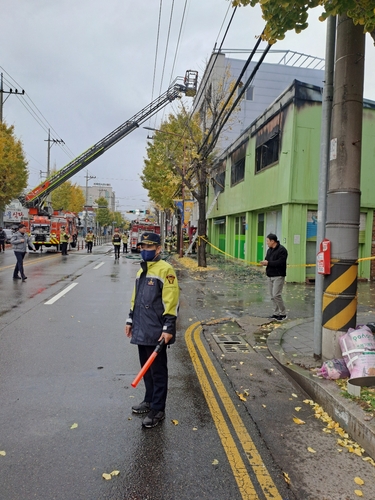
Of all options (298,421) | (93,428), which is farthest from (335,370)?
(93,428)

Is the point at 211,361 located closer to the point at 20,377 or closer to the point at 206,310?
the point at 20,377

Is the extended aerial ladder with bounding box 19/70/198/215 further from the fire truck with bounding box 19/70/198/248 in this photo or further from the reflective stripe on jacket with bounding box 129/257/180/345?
the reflective stripe on jacket with bounding box 129/257/180/345

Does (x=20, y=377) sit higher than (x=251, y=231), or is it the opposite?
(x=251, y=231)

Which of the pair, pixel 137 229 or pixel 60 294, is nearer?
pixel 60 294

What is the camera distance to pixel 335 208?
502cm

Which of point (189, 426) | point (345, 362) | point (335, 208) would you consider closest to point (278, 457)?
point (189, 426)

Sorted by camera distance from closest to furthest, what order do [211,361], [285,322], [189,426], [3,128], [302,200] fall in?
[189,426] → [211,361] → [285,322] → [302,200] → [3,128]

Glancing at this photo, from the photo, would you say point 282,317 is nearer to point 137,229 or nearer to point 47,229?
point 47,229

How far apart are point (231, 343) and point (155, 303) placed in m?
3.14

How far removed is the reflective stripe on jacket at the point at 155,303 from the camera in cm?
383

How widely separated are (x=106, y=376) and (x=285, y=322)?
4355mm

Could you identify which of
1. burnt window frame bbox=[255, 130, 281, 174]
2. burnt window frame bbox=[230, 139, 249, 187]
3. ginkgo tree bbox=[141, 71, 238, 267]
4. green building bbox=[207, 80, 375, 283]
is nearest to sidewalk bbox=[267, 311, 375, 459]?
green building bbox=[207, 80, 375, 283]

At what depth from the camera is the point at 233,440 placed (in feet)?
11.5

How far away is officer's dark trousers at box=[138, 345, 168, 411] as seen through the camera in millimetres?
3859
